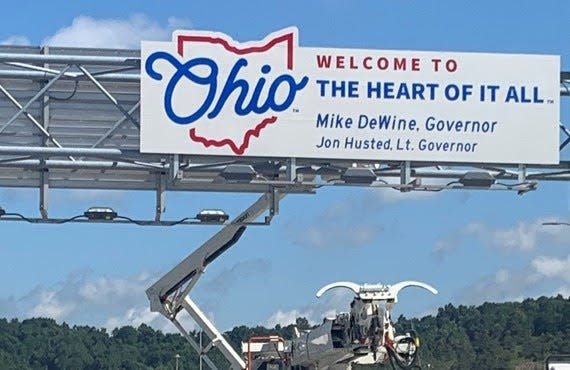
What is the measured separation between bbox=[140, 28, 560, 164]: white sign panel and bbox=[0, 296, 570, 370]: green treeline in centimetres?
5658

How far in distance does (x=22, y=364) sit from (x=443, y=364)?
61.2 meters

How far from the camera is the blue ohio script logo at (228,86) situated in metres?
25.0

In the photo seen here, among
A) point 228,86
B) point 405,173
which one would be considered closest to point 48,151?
point 228,86

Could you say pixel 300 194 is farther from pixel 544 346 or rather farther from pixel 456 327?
pixel 456 327

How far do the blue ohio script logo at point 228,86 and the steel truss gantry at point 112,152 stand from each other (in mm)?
440

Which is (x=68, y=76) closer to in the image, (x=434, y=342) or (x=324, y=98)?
(x=324, y=98)

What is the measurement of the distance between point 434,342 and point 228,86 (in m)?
78.2

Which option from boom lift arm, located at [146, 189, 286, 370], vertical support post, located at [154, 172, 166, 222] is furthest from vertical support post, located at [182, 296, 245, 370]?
vertical support post, located at [154, 172, 166, 222]

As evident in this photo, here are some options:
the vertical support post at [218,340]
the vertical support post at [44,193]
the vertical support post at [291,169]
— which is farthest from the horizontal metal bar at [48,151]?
the vertical support post at [218,340]

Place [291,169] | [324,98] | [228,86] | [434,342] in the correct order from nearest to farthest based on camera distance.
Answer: [228,86], [324,98], [291,169], [434,342]

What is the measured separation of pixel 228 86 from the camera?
82.6ft

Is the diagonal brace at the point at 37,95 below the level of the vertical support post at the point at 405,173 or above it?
above

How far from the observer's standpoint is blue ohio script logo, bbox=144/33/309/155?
25000 millimetres

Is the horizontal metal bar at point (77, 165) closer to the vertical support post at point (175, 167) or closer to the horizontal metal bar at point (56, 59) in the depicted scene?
the vertical support post at point (175, 167)
